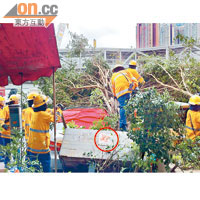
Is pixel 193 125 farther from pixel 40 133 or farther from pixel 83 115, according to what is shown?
pixel 40 133

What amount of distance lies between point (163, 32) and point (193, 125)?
132 centimetres

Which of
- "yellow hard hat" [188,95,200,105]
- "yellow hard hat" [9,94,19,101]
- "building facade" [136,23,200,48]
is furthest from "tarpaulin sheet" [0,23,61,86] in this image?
"yellow hard hat" [188,95,200,105]

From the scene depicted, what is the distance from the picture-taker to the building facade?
11.9 ft

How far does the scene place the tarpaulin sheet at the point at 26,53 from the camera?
10.5ft

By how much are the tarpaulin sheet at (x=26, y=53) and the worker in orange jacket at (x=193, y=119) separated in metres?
1.83

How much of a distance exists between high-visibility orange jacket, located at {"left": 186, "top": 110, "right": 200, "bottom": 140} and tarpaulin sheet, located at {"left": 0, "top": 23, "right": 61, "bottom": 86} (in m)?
1.85

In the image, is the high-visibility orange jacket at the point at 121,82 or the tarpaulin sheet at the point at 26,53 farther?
the high-visibility orange jacket at the point at 121,82

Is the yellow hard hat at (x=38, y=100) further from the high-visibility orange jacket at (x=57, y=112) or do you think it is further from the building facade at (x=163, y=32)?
the building facade at (x=163, y=32)

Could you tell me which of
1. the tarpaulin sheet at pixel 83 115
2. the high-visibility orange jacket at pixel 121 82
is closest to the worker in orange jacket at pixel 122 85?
the high-visibility orange jacket at pixel 121 82

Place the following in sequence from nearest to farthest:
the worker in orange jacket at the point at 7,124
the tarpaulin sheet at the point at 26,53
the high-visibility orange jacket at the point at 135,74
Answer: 1. the tarpaulin sheet at the point at 26,53
2. the worker in orange jacket at the point at 7,124
3. the high-visibility orange jacket at the point at 135,74

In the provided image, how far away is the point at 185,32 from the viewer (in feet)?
12.2

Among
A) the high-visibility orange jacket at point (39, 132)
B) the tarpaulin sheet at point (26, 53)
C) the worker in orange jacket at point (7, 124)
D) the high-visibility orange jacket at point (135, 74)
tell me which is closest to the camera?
the tarpaulin sheet at point (26, 53)

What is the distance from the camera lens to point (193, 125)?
3.53m
